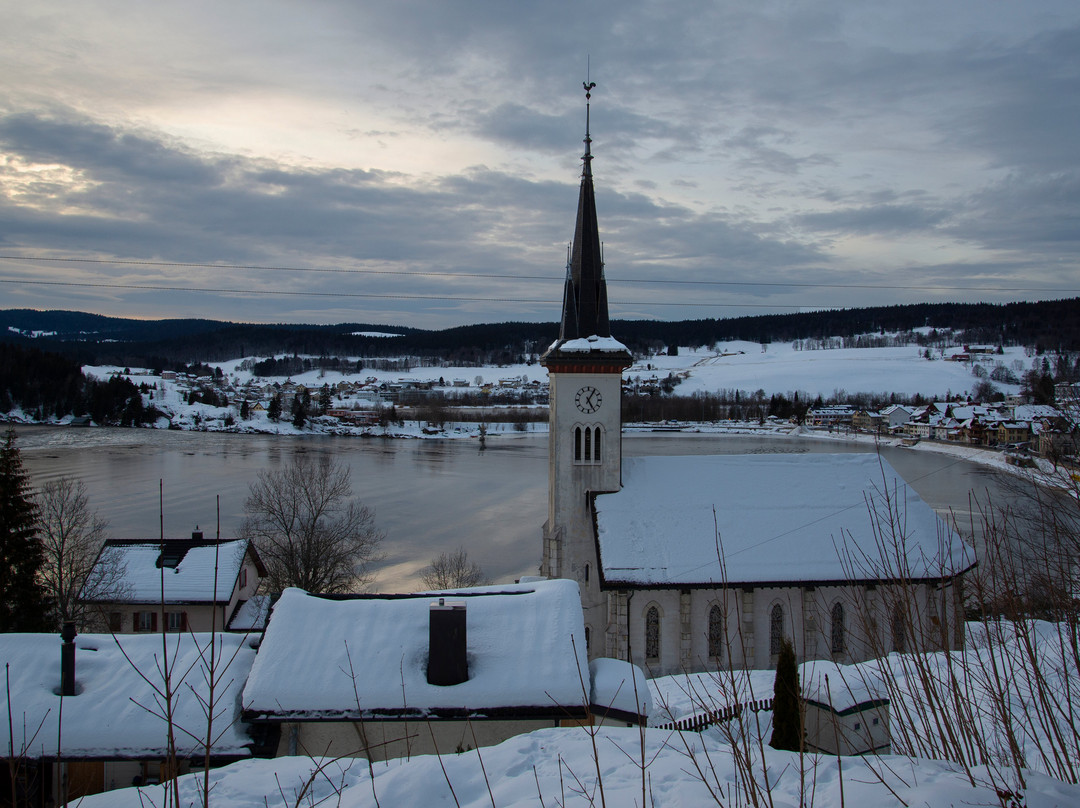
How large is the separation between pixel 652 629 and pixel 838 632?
373cm

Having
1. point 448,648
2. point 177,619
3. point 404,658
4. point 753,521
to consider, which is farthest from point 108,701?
point 753,521

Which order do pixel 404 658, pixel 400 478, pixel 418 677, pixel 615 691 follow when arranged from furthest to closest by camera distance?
pixel 400 478, pixel 615 691, pixel 404 658, pixel 418 677

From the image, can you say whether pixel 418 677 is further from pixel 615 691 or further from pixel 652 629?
pixel 652 629

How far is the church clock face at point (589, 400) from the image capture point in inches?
634

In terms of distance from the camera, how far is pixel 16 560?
→ 12203mm

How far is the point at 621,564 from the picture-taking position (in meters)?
13.6

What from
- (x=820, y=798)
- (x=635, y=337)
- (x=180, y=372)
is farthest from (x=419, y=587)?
(x=635, y=337)

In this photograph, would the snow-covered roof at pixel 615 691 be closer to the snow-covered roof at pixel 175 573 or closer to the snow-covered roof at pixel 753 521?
the snow-covered roof at pixel 753 521

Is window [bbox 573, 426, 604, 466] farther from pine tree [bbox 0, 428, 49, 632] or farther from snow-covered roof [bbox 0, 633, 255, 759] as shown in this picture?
pine tree [bbox 0, 428, 49, 632]

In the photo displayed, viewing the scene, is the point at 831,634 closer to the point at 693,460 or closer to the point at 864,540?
the point at 864,540

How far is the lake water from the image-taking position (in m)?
25.6

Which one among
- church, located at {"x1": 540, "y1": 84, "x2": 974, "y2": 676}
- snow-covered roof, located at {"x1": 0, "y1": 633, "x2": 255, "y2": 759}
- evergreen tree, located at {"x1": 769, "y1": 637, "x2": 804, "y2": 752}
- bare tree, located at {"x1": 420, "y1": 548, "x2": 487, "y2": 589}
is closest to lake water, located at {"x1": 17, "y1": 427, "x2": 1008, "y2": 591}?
bare tree, located at {"x1": 420, "y1": 548, "x2": 487, "y2": 589}

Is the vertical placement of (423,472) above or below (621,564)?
below

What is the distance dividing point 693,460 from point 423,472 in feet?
106
